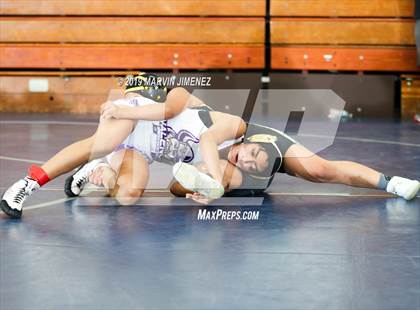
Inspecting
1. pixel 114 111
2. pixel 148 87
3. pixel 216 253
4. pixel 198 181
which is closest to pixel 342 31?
pixel 148 87

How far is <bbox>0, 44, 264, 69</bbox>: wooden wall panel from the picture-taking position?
11.2 metres

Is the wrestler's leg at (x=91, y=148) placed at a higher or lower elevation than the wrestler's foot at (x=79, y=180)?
higher

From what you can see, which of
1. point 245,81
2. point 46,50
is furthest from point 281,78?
point 46,50

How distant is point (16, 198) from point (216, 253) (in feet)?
4.22

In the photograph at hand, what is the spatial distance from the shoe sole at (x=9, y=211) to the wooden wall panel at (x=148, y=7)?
289 inches

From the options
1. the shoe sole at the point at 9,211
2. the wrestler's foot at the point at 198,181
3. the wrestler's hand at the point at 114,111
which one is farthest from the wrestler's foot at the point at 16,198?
the wrestler's foot at the point at 198,181

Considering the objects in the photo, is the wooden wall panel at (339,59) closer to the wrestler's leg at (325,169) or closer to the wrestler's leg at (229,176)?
the wrestler's leg at (325,169)

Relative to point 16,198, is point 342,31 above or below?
above

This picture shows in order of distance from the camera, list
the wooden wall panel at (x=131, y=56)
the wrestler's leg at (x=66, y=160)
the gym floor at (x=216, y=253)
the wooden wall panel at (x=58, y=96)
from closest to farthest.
Answer: 1. the gym floor at (x=216, y=253)
2. the wrestler's leg at (x=66, y=160)
3. the wooden wall panel at (x=131, y=56)
4. the wooden wall panel at (x=58, y=96)

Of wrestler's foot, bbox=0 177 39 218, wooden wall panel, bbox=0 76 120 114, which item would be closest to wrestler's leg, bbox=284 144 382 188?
wrestler's foot, bbox=0 177 39 218

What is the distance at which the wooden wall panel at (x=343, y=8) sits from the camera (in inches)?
436

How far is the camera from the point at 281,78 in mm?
11211

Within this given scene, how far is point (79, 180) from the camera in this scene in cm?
496

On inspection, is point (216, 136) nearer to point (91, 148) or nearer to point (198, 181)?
point (198, 181)
